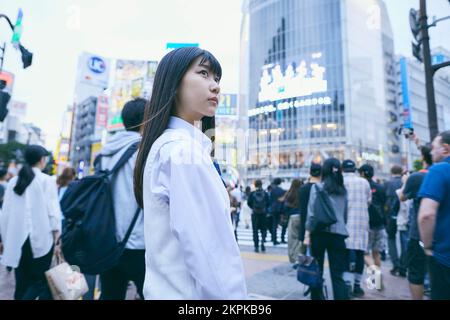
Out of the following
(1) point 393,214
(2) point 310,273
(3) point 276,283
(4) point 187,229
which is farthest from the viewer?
(1) point 393,214

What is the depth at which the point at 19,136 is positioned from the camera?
43.1m

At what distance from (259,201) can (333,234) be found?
3704 millimetres

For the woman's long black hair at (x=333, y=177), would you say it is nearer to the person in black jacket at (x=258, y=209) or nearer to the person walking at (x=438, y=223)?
the person walking at (x=438, y=223)

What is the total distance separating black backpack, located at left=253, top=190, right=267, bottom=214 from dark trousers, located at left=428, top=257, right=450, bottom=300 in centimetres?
486

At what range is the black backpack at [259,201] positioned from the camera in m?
6.79

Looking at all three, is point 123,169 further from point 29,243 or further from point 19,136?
point 19,136

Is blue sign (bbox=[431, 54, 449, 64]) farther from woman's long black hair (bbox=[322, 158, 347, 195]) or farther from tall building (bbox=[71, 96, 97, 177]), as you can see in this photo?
tall building (bbox=[71, 96, 97, 177])

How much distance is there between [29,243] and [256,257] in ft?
14.8

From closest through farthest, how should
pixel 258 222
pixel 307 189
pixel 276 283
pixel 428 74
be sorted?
pixel 428 74 < pixel 307 189 < pixel 276 283 < pixel 258 222

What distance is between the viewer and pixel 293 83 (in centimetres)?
239

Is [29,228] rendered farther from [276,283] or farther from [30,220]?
[276,283]

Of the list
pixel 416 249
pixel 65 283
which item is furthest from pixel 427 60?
pixel 65 283

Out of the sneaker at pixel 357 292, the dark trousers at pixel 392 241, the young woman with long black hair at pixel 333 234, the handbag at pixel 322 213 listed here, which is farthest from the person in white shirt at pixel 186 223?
the dark trousers at pixel 392 241

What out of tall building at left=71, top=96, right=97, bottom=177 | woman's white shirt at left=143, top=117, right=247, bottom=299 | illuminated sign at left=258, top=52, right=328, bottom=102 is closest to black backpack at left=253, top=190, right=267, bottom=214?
illuminated sign at left=258, top=52, right=328, bottom=102
